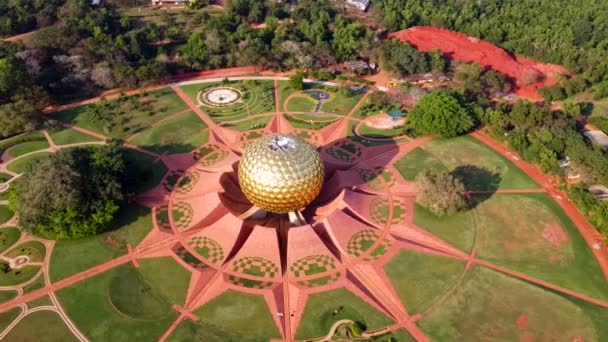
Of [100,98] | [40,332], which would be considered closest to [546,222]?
[40,332]

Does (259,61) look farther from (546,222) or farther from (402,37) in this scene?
(546,222)

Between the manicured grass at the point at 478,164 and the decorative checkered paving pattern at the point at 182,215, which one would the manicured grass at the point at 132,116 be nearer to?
the decorative checkered paving pattern at the point at 182,215

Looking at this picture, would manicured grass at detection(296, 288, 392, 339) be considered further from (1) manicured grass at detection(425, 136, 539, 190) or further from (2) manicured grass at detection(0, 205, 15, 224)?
(2) manicured grass at detection(0, 205, 15, 224)

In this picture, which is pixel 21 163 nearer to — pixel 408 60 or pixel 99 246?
pixel 99 246

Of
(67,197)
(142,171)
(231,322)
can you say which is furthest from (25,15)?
(231,322)

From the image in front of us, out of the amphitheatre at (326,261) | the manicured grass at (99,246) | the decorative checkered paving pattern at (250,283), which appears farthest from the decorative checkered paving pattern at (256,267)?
the manicured grass at (99,246)

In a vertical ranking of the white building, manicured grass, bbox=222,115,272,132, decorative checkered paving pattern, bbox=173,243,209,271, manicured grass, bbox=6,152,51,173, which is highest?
the white building

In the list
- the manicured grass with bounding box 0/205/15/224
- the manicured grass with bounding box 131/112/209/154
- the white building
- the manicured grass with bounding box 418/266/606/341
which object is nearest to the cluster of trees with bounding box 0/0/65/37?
the manicured grass with bounding box 131/112/209/154
